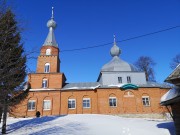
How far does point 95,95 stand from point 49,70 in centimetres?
924

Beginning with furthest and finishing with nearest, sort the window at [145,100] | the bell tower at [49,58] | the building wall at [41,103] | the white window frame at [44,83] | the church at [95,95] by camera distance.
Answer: the bell tower at [49,58] → the white window frame at [44,83] → the window at [145,100] → the church at [95,95] → the building wall at [41,103]

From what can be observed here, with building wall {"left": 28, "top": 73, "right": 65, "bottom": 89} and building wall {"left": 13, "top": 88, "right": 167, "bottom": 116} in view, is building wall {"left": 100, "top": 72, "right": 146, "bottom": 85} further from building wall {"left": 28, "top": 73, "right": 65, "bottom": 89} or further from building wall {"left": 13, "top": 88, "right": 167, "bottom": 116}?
building wall {"left": 28, "top": 73, "right": 65, "bottom": 89}

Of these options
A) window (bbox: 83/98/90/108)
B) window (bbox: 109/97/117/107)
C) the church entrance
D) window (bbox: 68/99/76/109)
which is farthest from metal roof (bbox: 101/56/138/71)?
window (bbox: 68/99/76/109)

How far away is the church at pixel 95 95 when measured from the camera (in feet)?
106

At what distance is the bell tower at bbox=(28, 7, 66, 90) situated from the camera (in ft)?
111

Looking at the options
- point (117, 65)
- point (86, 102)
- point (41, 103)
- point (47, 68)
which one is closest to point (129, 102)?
point (86, 102)

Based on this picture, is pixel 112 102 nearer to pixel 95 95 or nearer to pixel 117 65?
pixel 95 95

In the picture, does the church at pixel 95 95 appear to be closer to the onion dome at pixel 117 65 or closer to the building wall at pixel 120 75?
the building wall at pixel 120 75

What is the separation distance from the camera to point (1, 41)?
924 cm

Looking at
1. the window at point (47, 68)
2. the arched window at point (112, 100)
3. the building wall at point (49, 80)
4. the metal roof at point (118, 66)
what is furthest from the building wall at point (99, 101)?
the window at point (47, 68)

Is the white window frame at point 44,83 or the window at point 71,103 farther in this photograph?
the white window frame at point 44,83

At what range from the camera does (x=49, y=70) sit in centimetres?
3547

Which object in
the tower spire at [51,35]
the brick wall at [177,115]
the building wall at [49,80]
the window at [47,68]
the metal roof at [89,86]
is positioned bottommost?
the brick wall at [177,115]

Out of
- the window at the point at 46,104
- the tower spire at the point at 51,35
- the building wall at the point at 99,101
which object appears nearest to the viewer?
the building wall at the point at 99,101
